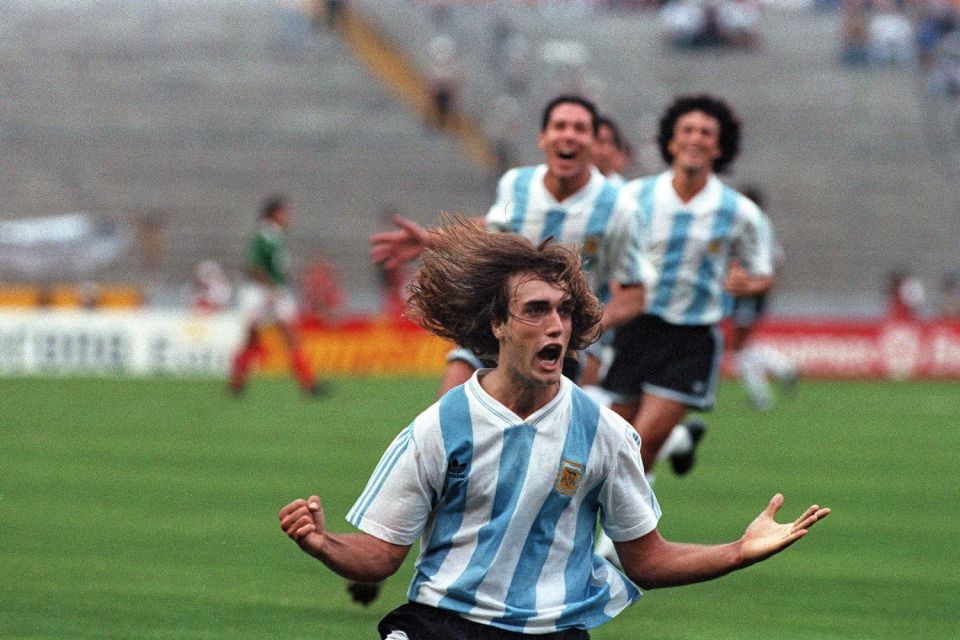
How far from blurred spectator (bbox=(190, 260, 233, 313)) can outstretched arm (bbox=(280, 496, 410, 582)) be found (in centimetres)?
2769

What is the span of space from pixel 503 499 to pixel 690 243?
210 inches

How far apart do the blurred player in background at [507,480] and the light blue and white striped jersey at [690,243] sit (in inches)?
197

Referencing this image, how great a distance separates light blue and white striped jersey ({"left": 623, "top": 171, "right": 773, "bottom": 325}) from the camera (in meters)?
10.1

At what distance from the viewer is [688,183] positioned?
401 inches

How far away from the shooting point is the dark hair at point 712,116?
10148 millimetres

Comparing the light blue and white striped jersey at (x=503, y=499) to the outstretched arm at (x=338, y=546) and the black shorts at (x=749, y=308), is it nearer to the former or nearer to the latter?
A: the outstretched arm at (x=338, y=546)

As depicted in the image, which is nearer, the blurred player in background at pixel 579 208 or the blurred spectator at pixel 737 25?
the blurred player in background at pixel 579 208

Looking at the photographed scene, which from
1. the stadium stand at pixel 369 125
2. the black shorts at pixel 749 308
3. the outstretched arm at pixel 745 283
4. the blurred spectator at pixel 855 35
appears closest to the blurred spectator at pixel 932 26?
the stadium stand at pixel 369 125

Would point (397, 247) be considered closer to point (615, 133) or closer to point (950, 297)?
point (615, 133)

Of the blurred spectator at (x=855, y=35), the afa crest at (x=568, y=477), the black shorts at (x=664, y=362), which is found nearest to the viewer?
the afa crest at (x=568, y=477)

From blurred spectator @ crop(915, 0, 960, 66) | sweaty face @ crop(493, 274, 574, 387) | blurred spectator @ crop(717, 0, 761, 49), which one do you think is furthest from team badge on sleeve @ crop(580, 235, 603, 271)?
blurred spectator @ crop(717, 0, 761, 49)

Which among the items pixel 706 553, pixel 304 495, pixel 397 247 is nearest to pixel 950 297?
pixel 304 495

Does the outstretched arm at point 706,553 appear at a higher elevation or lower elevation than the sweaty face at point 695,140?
lower

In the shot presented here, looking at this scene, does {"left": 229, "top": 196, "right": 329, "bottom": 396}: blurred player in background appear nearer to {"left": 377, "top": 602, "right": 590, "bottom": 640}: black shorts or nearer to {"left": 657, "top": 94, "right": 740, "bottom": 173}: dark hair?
{"left": 657, "top": 94, "right": 740, "bottom": 173}: dark hair
